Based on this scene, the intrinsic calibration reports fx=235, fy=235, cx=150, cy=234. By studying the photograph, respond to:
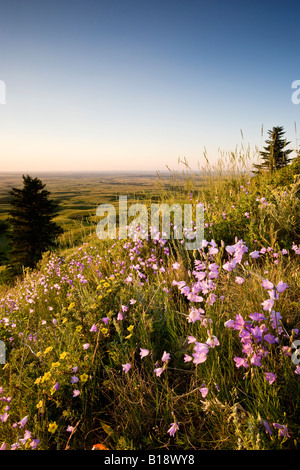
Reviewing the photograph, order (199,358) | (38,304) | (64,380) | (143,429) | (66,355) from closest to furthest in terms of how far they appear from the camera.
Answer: (199,358), (143,429), (64,380), (66,355), (38,304)

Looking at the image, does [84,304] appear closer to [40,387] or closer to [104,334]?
[104,334]

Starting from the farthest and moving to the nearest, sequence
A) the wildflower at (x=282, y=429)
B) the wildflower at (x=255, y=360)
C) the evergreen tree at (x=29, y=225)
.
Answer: the evergreen tree at (x=29, y=225) < the wildflower at (x=255, y=360) < the wildflower at (x=282, y=429)

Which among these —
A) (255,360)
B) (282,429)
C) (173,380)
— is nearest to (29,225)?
(173,380)

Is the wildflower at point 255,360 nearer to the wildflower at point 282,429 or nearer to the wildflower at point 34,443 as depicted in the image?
the wildflower at point 282,429

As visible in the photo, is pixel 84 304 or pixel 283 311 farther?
pixel 84 304

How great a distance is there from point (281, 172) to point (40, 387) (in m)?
6.06

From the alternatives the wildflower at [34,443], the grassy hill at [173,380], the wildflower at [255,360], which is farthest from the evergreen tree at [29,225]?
the wildflower at [255,360]

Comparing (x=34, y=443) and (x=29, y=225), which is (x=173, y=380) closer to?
(x=34, y=443)

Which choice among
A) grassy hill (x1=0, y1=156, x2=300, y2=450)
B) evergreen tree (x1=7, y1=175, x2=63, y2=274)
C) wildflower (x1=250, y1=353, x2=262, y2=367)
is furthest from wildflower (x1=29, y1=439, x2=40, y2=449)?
evergreen tree (x1=7, y1=175, x2=63, y2=274)

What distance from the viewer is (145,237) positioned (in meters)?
3.94

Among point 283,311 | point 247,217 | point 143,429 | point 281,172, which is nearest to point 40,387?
point 143,429

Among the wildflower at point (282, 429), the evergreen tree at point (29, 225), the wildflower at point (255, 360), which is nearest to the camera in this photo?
the wildflower at point (282, 429)

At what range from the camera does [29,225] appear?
23.1 m

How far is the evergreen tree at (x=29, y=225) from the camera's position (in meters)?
22.7
